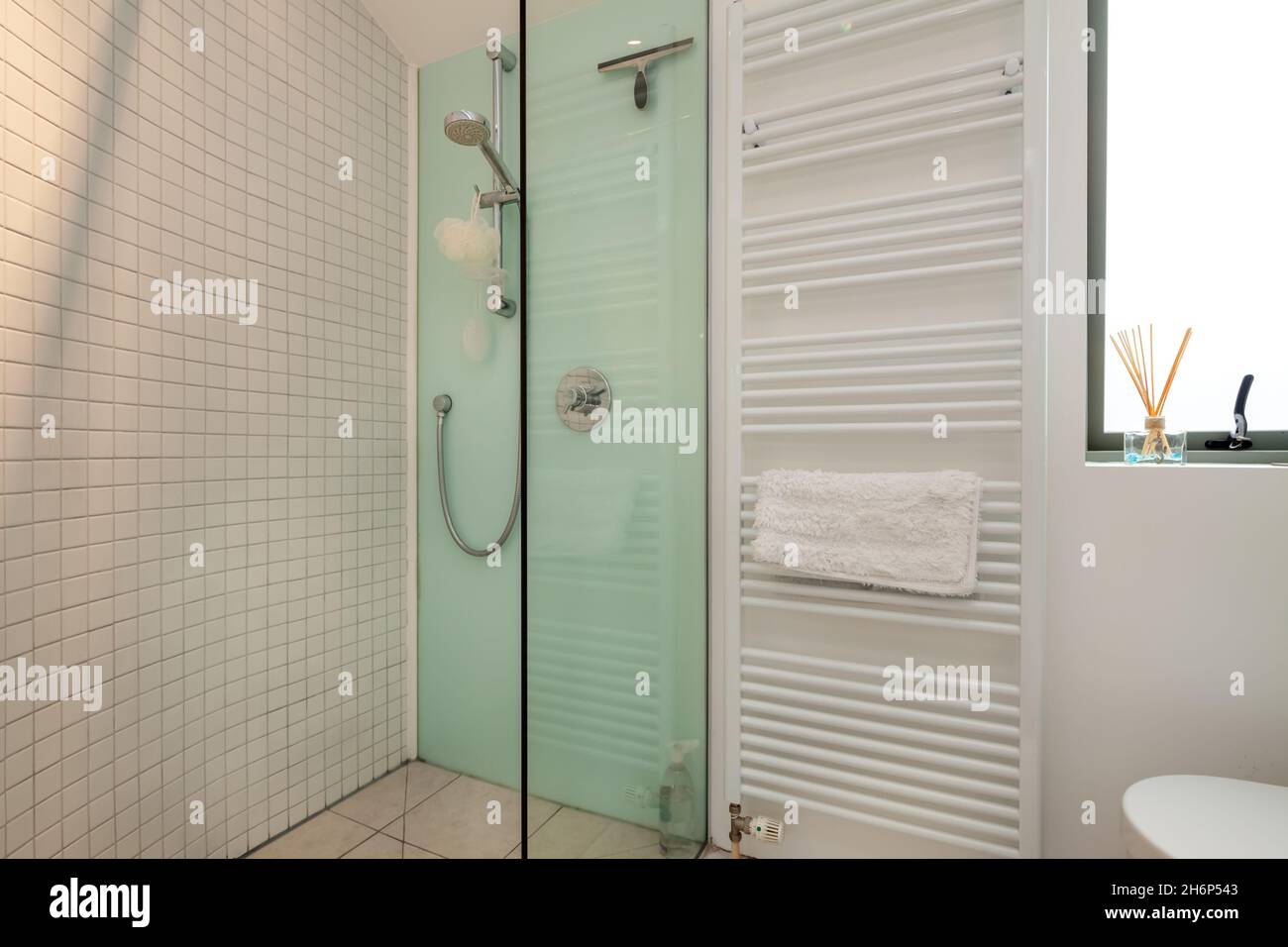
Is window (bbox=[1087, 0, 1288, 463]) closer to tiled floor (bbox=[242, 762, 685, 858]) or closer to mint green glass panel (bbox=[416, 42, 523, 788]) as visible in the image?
tiled floor (bbox=[242, 762, 685, 858])

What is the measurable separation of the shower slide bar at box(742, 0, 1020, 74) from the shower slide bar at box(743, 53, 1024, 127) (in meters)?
0.08

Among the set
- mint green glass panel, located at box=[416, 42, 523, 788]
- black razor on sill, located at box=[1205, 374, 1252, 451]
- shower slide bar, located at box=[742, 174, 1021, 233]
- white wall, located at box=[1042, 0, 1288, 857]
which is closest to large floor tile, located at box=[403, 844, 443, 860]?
mint green glass panel, located at box=[416, 42, 523, 788]

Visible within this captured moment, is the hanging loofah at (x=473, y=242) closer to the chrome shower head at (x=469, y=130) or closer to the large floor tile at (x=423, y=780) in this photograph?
the chrome shower head at (x=469, y=130)

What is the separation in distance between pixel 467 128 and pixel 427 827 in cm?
161

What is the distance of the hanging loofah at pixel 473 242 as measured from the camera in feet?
4.87

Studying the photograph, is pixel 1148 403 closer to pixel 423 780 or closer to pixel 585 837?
pixel 585 837

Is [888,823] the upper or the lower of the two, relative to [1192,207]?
lower

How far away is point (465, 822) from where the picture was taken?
4.90 ft

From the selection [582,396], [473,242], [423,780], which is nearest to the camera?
[582,396]

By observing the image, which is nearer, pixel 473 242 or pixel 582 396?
pixel 582 396

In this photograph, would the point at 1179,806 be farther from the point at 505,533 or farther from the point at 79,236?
the point at 79,236

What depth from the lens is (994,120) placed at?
1.08m

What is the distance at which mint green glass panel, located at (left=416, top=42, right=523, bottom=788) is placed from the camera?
1.63 m

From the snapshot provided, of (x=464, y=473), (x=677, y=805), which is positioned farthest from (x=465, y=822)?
(x=464, y=473)
